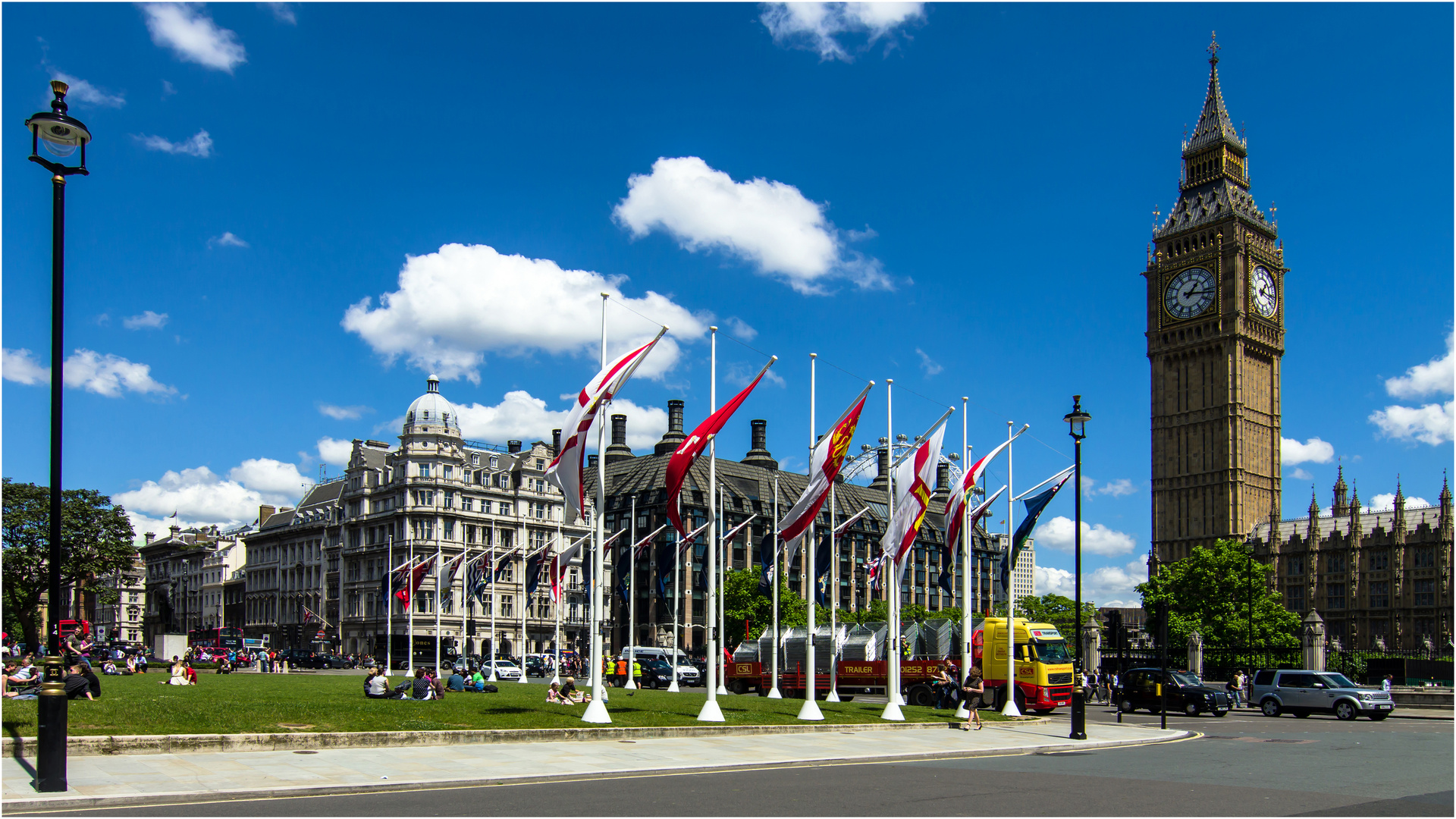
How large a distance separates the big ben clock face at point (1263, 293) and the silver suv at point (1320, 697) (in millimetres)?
92931

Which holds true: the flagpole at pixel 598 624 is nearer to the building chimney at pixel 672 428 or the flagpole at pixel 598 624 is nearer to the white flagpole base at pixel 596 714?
the white flagpole base at pixel 596 714

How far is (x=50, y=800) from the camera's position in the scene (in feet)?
49.6

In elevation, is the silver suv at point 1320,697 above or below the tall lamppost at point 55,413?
below

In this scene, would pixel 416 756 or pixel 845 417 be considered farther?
pixel 845 417

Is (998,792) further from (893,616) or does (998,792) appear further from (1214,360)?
(1214,360)

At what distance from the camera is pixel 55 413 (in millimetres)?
16703

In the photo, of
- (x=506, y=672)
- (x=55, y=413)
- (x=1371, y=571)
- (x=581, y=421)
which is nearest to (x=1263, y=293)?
(x=1371, y=571)

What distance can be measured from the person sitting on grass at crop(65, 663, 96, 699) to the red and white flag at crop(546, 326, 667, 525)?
37.1 ft

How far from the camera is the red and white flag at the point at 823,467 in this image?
31.1 metres

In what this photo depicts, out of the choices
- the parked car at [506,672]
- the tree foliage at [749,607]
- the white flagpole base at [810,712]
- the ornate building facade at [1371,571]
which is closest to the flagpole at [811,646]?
the white flagpole base at [810,712]

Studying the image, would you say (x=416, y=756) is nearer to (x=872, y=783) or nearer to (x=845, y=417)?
(x=872, y=783)

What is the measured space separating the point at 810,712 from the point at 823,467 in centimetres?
661

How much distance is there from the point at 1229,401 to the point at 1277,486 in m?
12.6

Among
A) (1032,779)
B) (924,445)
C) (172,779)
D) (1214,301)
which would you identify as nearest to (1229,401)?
(1214,301)
